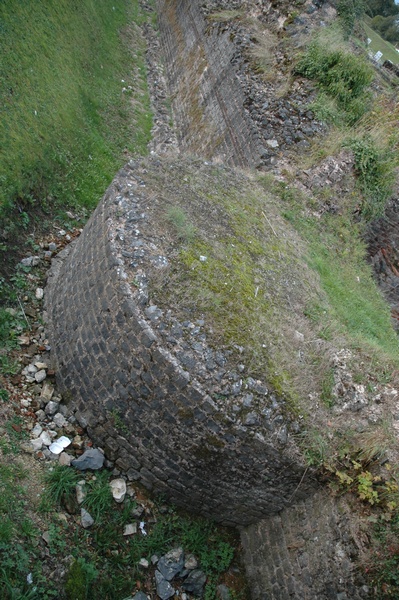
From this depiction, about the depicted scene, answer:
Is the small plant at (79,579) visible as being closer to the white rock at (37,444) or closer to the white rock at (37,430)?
the white rock at (37,444)

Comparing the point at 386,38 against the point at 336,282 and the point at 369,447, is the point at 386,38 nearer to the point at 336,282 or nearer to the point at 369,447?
the point at 336,282

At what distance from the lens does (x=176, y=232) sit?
5.08m

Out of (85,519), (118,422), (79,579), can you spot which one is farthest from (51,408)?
(79,579)

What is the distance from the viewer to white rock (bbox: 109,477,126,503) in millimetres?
4559

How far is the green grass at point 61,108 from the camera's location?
636cm

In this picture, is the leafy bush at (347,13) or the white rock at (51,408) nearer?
the white rock at (51,408)

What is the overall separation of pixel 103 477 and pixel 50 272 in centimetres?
283

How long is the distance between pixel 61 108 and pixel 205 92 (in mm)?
4122

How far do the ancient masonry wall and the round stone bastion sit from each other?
4437 mm

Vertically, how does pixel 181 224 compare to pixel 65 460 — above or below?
above

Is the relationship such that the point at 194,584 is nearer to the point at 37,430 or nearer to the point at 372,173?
the point at 37,430

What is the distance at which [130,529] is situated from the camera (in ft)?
14.7

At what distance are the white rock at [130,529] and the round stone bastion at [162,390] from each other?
0.40 metres

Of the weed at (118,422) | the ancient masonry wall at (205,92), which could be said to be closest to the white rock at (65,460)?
the weed at (118,422)
